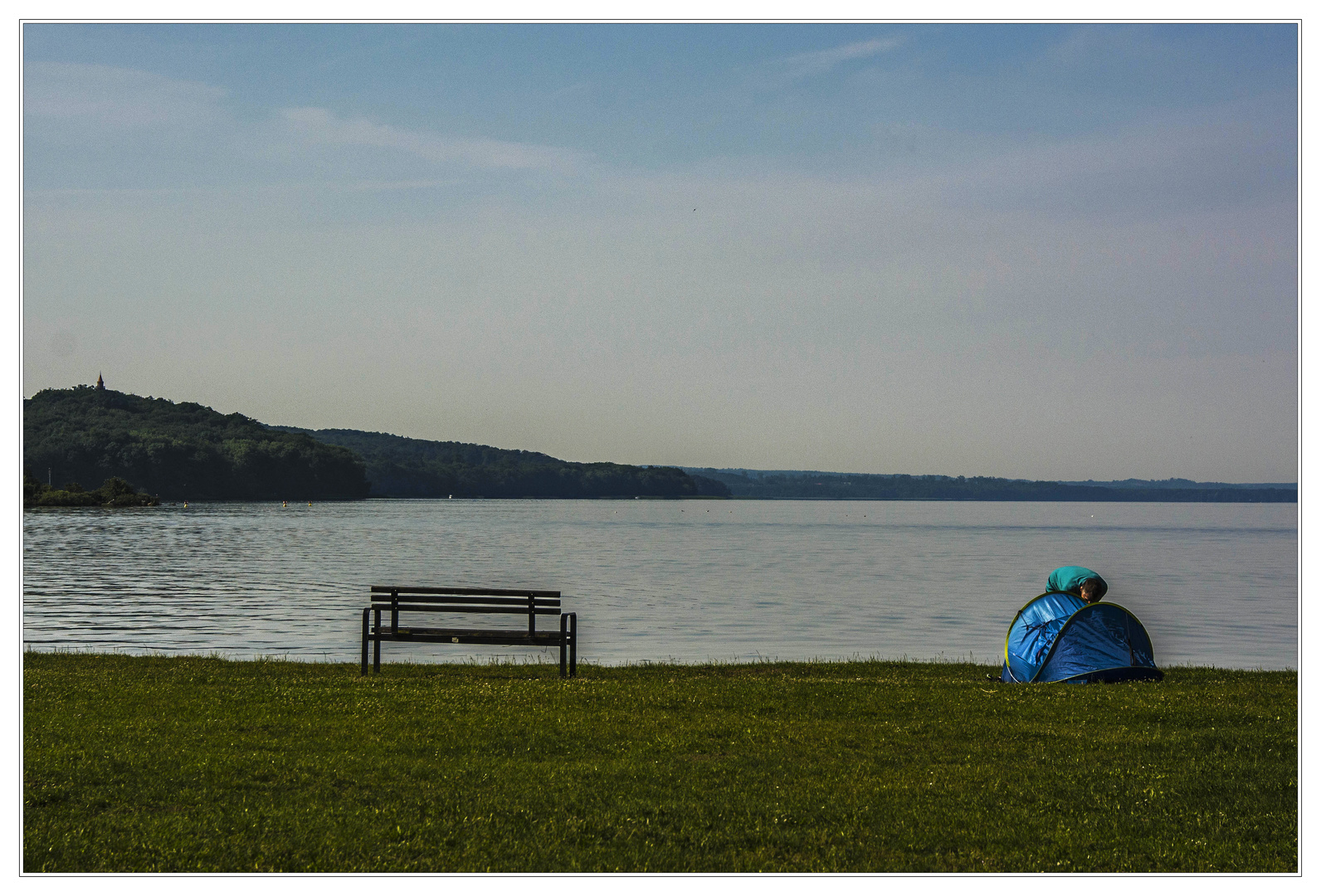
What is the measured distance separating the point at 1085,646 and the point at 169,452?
528 feet

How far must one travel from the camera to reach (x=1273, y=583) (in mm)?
45031

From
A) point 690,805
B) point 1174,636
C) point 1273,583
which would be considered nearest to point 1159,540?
point 1273,583

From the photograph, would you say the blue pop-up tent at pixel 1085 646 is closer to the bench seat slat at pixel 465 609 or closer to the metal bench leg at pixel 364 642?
the bench seat slat at pixel 465 609

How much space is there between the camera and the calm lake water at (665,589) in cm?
2352

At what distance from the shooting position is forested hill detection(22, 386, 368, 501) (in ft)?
409

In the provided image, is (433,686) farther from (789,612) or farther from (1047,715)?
(789,612)

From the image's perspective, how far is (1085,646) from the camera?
14.6 meters

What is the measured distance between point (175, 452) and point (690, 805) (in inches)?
Result: 6524

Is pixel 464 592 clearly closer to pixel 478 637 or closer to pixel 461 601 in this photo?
pixel 461 601

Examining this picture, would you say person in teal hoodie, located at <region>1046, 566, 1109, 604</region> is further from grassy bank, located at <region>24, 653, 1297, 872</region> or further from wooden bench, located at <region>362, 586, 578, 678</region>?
wooden bench, located at <region>362, 586, 578, 678</region>

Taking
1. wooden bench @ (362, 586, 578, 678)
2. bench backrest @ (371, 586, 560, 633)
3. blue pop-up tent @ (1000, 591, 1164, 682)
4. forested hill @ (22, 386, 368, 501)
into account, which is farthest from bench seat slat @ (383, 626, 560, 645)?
forested hill @ (22, 386, 368, 501)

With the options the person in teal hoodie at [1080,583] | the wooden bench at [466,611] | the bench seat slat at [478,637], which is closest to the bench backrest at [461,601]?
the wooden bench at [466,611]

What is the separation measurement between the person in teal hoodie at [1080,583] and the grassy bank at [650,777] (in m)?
1.82

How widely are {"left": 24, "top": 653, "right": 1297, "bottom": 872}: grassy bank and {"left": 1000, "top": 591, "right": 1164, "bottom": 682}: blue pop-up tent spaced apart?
1.02 metres
